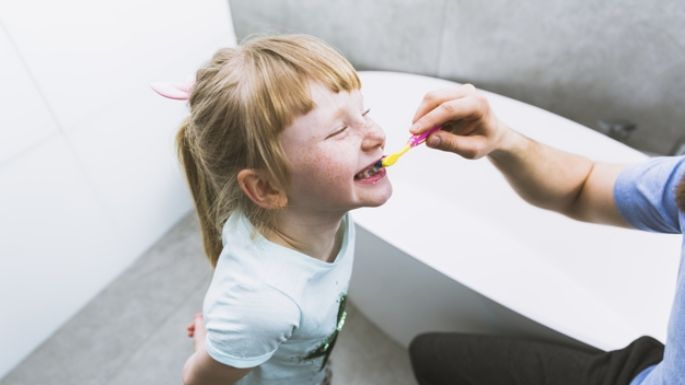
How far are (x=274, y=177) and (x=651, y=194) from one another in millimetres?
562

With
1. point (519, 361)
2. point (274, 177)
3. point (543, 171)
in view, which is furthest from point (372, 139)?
point (519, 361)

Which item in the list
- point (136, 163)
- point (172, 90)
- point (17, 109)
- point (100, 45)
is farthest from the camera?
point (136, 163)

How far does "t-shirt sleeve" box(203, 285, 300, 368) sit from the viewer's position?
55 centimetres

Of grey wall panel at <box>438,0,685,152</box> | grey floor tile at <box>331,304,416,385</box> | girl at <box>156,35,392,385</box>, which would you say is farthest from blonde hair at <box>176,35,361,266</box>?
grey wall panel at <box>438,0,685,152</box>

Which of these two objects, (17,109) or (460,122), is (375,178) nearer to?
(460,122)

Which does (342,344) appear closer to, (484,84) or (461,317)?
(461,317)

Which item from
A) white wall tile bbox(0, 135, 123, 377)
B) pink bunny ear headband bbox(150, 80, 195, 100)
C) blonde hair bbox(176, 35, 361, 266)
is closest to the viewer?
blonde hair bbox(176, 35, 361, 266)

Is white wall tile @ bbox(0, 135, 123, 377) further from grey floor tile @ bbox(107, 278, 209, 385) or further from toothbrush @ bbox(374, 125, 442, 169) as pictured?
toothbrush @ bbox(374, 125, 442, 169)

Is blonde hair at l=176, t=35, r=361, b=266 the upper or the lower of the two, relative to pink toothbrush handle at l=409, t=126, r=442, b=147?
upper

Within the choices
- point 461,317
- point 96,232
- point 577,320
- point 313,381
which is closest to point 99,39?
point 96,232

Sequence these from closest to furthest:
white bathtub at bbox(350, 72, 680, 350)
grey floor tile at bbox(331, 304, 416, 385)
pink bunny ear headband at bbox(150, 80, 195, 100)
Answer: pink bunny ear headband at bbox(150, 80, 195, 100) → white bathtub at bbox(350, 72, 680, 350) → grey floor tile at bbox(331, 304, 416, 385)

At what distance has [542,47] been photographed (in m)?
1.24

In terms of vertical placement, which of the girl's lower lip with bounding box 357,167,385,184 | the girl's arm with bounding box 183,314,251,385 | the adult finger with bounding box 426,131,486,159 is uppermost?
the adult finger with bounding box 426,131,486,159

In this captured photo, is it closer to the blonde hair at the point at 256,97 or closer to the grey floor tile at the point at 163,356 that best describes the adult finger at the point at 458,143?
the blonde hair at the point at 256,97
